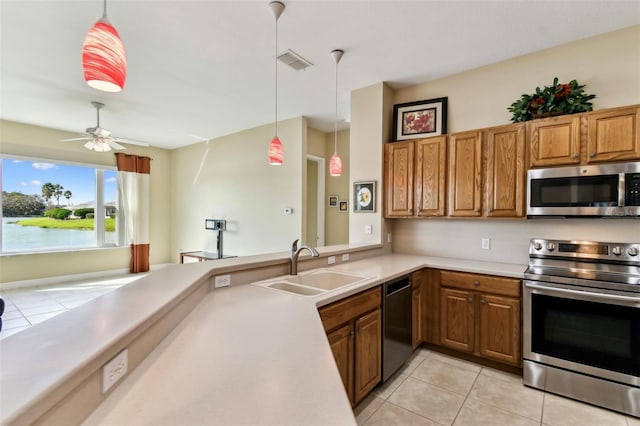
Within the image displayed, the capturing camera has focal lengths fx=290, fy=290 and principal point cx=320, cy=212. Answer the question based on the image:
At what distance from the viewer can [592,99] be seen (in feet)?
8.23

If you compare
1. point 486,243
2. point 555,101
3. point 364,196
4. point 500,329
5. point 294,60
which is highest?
point 294,60

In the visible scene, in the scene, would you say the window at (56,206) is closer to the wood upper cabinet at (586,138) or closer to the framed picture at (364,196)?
the framed picture at (364,196)

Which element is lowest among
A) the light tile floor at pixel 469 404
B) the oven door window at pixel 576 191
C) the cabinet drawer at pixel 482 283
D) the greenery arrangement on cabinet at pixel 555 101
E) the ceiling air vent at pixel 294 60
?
the light tile floor at pixel 469 404

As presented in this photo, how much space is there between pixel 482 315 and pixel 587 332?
0.69 m

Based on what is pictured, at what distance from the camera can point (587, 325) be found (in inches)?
83.9

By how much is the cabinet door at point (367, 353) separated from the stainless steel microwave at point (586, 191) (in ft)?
5.68

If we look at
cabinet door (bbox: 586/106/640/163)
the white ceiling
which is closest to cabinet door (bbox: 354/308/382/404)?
cabinet door (bbox: 586/106/640/163)

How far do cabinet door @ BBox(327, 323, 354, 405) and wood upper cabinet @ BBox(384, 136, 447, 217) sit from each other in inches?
70.1

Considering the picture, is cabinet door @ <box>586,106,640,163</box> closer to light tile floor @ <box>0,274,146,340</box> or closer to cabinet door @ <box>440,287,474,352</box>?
cabinet door @ <box>440,287,474,352</box>

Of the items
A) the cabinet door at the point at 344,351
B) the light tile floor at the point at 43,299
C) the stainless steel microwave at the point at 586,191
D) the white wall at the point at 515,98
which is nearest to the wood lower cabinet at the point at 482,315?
the white wall at the point at 515,98

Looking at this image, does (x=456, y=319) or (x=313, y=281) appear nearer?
(x=313, y=281)

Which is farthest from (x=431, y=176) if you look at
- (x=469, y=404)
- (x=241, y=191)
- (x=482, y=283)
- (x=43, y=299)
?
(x=43, y=299)

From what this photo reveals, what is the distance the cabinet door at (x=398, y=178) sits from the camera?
326 centimetres

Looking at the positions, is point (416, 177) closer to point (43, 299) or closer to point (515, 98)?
point (515, 98)
